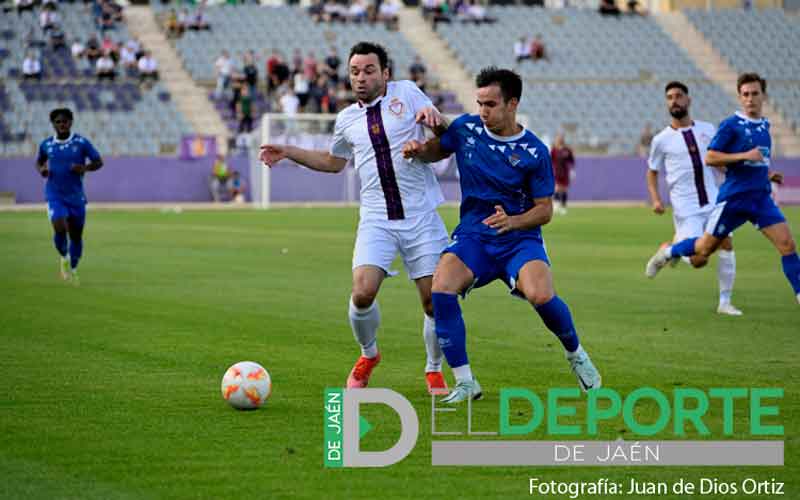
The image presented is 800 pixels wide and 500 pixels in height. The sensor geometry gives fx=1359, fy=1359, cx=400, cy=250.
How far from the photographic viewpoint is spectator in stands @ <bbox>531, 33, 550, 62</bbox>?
5059 cm

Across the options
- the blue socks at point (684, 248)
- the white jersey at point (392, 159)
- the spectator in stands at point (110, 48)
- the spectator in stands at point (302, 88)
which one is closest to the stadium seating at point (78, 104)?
the spectator in stands at point (110, 48)

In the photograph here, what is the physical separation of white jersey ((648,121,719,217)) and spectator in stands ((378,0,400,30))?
36756 millimetres

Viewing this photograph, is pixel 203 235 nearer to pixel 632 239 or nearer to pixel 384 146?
pixel 632 239

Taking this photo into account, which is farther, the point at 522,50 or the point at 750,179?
the point at 522,50


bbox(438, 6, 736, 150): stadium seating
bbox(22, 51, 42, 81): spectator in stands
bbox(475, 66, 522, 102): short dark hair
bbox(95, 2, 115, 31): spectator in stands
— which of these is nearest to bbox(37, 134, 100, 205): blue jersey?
bbox(475, 66, 522, 102): short dark hair

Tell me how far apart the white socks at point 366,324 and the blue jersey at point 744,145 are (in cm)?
572

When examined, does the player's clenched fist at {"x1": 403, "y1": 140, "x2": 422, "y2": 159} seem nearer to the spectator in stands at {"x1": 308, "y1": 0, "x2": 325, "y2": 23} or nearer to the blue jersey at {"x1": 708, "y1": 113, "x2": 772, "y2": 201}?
the blue jersey at {"x1": 708, "y1": 113, "x2": 772, "y2": 201}

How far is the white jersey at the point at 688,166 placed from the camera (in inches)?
581

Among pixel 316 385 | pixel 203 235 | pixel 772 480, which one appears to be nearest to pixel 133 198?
pixel 203 235

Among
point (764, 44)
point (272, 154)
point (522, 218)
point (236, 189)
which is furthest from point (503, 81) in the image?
point (764, 44)

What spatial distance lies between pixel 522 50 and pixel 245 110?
12.2 meters

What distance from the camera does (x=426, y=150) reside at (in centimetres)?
852

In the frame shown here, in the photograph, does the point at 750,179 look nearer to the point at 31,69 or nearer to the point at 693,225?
the point at 693,225

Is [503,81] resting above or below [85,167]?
above
